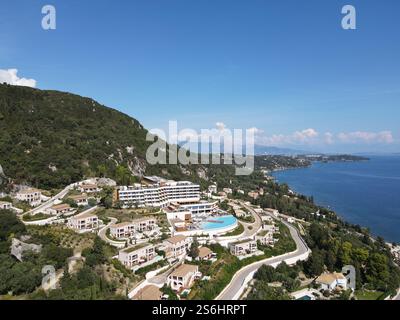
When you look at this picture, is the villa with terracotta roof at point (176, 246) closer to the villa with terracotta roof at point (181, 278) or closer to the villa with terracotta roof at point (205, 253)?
the villa with terracotta roof at point (205, 253)

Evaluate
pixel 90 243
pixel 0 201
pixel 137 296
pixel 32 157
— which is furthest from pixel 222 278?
pixel 32 157

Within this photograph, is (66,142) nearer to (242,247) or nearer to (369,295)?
(242,247)

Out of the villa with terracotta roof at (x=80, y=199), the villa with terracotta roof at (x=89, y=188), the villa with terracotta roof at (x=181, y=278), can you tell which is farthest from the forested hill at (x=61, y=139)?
the villa with terracotta roof at (x=181, y=278)

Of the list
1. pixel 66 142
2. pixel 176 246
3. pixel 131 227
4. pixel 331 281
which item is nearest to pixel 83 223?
pixel 131 227
